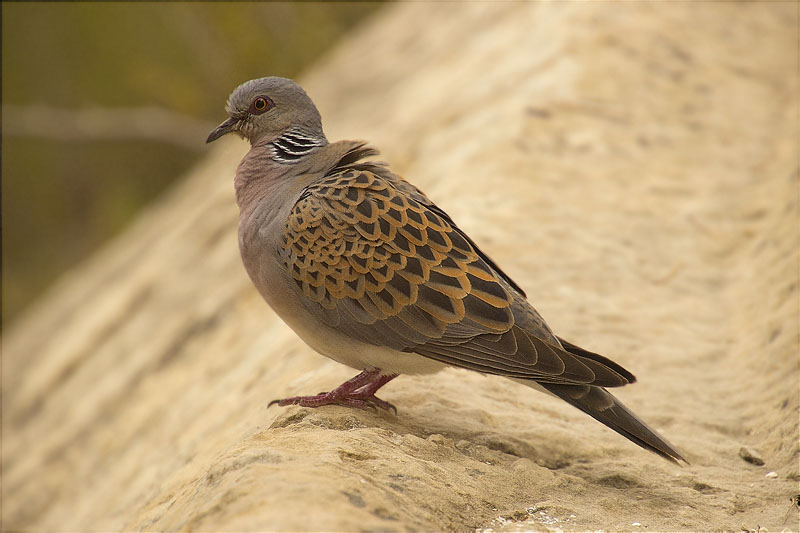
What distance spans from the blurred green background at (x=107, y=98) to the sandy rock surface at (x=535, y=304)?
2.35 m

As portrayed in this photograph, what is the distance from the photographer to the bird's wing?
3.87m

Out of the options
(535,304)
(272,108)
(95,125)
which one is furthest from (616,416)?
(95,125)

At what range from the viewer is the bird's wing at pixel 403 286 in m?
3.87

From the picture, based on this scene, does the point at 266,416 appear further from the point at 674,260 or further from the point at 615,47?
the point at 615,47

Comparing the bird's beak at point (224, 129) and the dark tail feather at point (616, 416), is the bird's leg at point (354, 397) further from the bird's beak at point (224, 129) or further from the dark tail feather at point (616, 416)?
the bird's beak at point (224, 129)

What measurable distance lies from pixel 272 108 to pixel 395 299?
1394mm

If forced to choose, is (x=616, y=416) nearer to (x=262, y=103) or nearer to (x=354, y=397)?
(x=354, y=397)

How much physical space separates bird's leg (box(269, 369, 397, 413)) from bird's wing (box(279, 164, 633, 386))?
0.70 feet

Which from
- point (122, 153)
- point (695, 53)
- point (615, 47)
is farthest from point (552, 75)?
point (122, 153)

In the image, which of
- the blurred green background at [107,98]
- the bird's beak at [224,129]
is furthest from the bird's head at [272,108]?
the blurred green background at [107,98]

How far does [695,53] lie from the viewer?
353 inches

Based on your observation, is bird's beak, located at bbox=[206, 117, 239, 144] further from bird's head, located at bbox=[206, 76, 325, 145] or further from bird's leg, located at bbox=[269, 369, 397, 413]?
bird's leg, located at bbox=[269, 369, 397, 413]

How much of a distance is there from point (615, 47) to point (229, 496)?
22.5 ft

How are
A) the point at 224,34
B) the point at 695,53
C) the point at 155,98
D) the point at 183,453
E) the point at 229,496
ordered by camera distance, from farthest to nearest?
the point at 155,98, the point at 224,34, the point at 695,53, the point at 183,453, the point at 229,496
